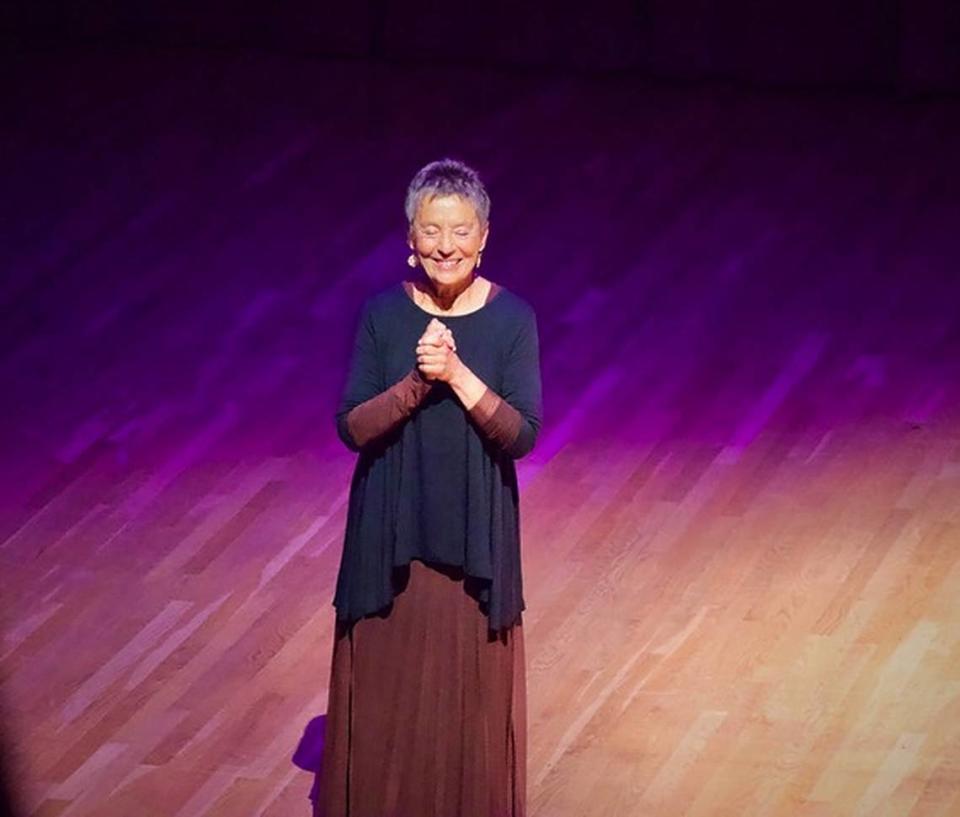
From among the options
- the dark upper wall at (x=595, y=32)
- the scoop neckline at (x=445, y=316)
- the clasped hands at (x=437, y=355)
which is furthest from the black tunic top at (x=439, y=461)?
the dark upper wall at (x=595, y=32)

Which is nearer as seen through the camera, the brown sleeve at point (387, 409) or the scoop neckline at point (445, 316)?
the brown sleeve at point (387, 409)

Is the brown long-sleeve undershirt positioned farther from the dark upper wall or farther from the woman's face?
the dark upper wall

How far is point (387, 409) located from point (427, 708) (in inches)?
19.7

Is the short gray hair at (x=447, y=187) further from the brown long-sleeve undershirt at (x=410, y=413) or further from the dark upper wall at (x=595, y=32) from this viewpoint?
the dark upper wall at (x=595, y=32)

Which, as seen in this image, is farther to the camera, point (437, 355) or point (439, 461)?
point (439, 461)

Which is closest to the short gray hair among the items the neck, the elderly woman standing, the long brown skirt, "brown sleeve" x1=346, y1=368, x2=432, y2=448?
the elderly woman standing

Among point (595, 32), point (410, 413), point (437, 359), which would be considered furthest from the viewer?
point (595, 32)

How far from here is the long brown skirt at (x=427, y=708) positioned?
2.95 metres

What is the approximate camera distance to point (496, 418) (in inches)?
110

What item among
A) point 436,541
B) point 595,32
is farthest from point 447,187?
point 595,32

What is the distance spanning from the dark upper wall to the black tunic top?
15.0 ft

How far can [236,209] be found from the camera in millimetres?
6410

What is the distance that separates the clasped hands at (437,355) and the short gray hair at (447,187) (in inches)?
7.6

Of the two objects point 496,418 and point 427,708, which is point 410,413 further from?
point 427,708
